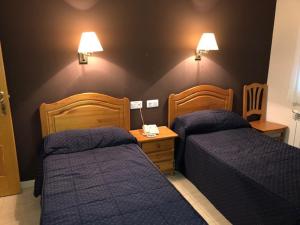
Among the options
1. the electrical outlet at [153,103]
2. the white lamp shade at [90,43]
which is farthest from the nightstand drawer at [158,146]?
the white lamp shade at [90,43]

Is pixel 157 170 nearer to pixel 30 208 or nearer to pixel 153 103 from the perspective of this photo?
pixel 153 103

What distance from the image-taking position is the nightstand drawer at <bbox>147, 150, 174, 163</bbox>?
2971 mm

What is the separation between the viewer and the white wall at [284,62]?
3268 millimetres

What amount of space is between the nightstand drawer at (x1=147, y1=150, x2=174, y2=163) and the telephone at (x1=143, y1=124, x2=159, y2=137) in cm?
22

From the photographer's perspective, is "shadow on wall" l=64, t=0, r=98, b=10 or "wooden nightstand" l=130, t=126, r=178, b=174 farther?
"wooden nightstand" l=130, t=126, r=178, b=174

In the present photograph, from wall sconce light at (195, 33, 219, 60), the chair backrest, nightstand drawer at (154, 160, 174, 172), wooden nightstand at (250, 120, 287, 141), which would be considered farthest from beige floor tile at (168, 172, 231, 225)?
wall sconce light at (195, 33, 219, 60)

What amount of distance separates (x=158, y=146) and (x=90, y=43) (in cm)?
133

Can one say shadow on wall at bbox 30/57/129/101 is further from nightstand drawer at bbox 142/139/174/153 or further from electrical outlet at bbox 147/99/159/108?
nightstand drawer at bbox 142/139/174/153

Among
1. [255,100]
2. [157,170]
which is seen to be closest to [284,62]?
[255,100]

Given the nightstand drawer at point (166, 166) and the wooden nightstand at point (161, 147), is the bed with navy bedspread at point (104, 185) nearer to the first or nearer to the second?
the wooden nightstand at point (161, 147)

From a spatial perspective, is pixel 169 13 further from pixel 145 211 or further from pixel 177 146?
pixel 145 211

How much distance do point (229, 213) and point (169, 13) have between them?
7.26 ft

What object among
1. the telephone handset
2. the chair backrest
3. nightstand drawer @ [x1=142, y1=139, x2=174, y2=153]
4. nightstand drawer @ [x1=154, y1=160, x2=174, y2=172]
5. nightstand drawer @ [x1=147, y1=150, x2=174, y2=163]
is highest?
the chair backrest

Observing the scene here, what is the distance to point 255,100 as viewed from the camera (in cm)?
375
